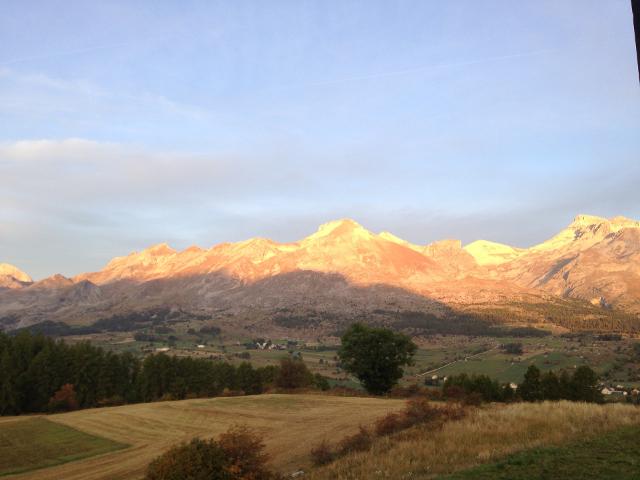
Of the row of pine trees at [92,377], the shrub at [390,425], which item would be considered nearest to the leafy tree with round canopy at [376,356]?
the row of pine trees at [92,377]

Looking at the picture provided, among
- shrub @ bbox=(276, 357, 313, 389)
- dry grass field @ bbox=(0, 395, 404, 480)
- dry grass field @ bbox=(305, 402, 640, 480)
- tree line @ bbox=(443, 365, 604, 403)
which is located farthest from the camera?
shrub @ bbox=(276, 357, 313, 389)

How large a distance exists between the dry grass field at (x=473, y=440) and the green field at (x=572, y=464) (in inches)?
48.3

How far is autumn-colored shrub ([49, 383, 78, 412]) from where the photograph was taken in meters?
88.0

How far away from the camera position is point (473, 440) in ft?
81.3

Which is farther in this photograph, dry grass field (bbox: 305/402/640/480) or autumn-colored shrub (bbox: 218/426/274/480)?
dry grass field (bbox: 305/402/640/480)

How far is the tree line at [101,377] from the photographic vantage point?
92062 millimetres

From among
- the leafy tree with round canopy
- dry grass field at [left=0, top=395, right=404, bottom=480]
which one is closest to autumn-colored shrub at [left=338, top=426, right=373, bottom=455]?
dry grass field at [left=0, top=395, right=404, bottom=480]

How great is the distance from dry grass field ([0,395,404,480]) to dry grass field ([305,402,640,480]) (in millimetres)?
6910

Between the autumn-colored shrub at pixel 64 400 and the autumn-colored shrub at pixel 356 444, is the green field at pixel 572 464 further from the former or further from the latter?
the autumn-colored shrub at pixel 64 400

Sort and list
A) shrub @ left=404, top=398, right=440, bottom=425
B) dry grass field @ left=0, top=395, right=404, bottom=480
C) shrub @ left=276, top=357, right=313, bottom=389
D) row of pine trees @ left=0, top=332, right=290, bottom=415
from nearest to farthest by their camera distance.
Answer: shrub @ left=404, top=398, right=440, bottom=425 < dry grass field @ left=0, top=395, right=404, bottom=480 < row of pine trees @ left=0, top=332, right=290, bottom=415 < shrub @ left=276, top=357, right=313, bottom=389

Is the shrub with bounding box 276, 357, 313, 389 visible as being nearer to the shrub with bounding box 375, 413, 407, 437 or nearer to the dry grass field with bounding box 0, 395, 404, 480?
the dry grass field with bounding box 0, 395, 404, 480

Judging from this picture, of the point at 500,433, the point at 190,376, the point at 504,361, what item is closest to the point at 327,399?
the point at 500,433

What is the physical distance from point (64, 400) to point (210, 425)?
5183 cm

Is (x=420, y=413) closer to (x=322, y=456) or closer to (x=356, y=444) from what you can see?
(x=356, y=444)
